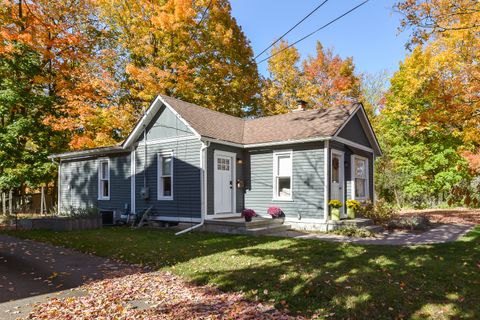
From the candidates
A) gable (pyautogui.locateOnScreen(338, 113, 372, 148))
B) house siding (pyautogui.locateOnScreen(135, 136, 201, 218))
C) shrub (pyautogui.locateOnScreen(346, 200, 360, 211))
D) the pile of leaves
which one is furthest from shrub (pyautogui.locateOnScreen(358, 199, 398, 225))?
the pile of leaves

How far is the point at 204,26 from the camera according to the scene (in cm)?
2212

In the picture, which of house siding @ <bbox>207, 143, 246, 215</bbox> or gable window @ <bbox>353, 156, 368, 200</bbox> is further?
gable window @ <bbox>353, 156, 368, 200</bbox>

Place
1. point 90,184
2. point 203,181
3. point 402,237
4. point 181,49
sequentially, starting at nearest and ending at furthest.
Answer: point 402,237 < point 203,181 < point 90,184 < point 181,49

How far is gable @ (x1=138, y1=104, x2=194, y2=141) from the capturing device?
45.5ft

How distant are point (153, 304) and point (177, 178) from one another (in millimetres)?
8784

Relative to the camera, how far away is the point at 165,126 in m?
14.5

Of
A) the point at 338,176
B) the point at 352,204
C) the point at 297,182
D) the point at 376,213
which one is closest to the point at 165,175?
the point at 297,182

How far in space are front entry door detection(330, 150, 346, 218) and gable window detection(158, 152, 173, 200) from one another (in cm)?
652

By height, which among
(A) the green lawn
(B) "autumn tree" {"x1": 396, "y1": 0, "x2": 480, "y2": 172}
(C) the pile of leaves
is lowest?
(C) the pile of leaves

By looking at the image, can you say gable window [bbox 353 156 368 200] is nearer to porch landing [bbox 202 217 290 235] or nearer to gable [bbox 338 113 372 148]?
gable [bbox 338 113 372 148]

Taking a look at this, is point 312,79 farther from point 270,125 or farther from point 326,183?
point 326,183

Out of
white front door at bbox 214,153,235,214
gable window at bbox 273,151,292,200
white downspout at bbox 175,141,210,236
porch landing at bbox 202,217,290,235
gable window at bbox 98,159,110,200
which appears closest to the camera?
porch landing at bbox 202,217,290,235

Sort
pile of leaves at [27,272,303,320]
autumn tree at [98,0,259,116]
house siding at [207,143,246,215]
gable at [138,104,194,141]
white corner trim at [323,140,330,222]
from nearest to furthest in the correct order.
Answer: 1. pile of leaves at [27,272,303,320]
2. white corner trim at [323,140,330,222]
3. house siding at [207,143,246,215]
4. gable at [138,104,194,141]
5. autumn tree at [98,0,259,116]

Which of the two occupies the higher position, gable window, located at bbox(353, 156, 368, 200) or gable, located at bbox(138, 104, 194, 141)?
gable, located at bbox(138, 104, 194, 141)
